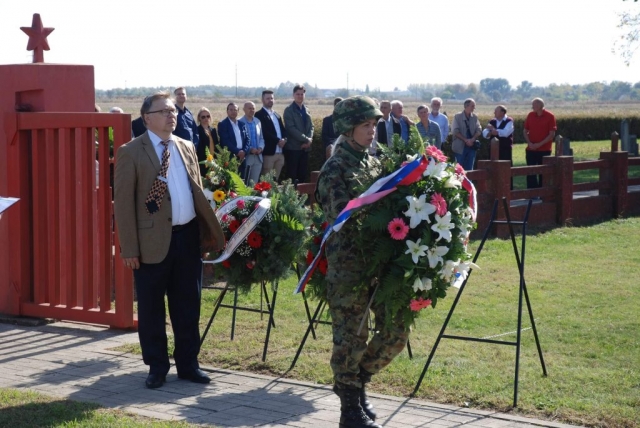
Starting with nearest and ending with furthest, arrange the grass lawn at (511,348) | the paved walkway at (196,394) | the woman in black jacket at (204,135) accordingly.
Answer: the paved walkway at (196,394)
the grass lawn at (511,348)
the woman in black jacket at (204,135)

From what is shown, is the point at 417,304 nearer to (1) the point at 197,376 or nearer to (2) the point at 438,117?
(1) the point at 197,376

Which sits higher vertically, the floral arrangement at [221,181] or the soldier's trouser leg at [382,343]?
the floral arrangement at [221,181]

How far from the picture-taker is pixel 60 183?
9.59m

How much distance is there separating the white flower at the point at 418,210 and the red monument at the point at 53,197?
4.04m

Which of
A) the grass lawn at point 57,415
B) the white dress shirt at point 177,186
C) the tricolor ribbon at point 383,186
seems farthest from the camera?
the white dress shirt at point 177,186

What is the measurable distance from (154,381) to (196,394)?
1.34ft

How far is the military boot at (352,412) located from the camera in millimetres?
6074

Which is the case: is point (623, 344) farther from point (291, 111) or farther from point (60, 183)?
point (291, 111)

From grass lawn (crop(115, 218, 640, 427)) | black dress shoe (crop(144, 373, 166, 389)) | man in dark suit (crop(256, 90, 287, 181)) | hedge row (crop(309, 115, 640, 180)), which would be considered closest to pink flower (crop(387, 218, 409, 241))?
grass lawn (crop(115, 218, 640, 427))

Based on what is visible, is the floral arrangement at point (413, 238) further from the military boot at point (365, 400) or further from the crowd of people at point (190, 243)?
the military boot at point (365, 400)

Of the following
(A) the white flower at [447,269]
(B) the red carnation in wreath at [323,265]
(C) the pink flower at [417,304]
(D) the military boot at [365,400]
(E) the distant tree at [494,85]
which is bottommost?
(D) the military boot at [365,400]

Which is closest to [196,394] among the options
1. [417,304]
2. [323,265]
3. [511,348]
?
[323,265]

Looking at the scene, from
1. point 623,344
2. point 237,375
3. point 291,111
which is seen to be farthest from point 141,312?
point 291,111

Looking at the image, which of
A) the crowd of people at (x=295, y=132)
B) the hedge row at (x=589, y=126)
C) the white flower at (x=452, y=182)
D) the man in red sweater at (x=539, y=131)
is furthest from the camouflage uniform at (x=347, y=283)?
the hedge row at (x=589, y=126)
